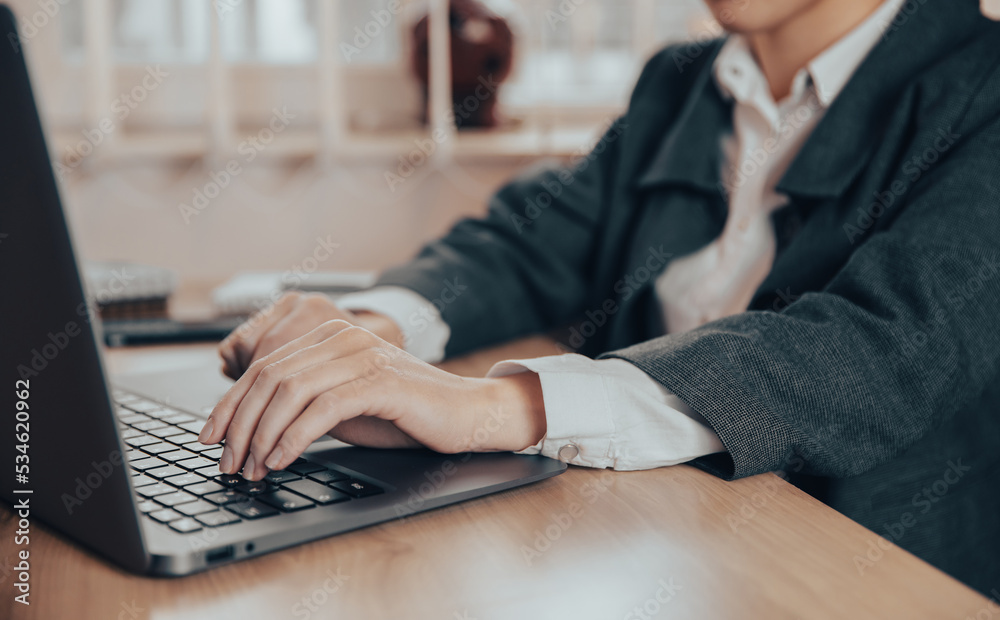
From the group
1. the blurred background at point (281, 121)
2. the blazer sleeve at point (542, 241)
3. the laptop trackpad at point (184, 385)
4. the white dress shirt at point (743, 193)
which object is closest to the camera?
the laptop trackpad at point (184, 385)

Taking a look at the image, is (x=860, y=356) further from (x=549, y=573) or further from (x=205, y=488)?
(x=205, y=488)

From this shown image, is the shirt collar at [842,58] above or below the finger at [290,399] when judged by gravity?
above

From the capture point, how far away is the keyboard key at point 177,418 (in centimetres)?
68

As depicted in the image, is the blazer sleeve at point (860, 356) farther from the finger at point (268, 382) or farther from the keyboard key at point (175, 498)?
the keyboard key at point (175, 498)

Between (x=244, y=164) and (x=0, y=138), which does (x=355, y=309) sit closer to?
(x=0, y=138)

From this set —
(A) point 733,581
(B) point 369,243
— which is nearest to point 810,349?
(A) point 733,581

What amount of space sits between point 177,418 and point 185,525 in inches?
9.2

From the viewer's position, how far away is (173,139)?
1.64 meters

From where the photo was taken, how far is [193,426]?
67 centimetres

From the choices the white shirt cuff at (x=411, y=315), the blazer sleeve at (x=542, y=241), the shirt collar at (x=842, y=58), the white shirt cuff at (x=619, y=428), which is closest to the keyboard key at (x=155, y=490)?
the white shirt cuff at (x=619, y=428)

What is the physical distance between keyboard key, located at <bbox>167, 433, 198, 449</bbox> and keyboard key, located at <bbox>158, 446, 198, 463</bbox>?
0.02 metres

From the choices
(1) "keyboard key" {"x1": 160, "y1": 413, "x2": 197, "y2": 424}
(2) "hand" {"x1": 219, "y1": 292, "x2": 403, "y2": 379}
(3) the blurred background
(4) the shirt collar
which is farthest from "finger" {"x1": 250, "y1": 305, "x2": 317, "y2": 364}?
(3) the blurred background

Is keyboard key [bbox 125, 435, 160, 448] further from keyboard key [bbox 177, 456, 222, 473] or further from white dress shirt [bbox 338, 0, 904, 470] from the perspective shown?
white dress shirt [bbox 338, 0, 904, 470]

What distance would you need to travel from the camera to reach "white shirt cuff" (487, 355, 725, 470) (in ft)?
2.07
